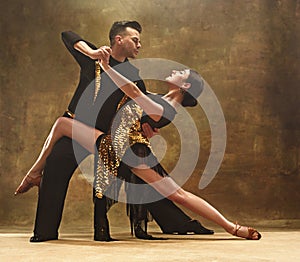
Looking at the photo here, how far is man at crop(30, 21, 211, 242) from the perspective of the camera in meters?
3.54

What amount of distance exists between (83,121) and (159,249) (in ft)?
3.40

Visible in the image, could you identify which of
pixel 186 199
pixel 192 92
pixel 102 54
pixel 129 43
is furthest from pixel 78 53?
pixel 186 199

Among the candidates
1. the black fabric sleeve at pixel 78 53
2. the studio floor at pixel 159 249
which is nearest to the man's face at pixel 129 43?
the black fabric sleeve at pixel 78 53

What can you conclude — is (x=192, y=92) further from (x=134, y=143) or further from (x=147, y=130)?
(x=134, y=143)

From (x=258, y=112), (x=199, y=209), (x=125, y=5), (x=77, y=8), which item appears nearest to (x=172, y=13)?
(x=125, y=5)

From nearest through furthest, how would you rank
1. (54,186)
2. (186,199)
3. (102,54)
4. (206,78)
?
(102,54), (54,186), (186,199), (206,78)

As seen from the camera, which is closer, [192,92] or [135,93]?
[135,93]

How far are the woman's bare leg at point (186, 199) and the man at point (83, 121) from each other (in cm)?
32

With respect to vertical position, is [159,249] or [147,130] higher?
[147,130]

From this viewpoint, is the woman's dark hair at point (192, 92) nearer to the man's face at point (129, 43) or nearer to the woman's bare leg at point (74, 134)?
the man's face at point (129, 43)

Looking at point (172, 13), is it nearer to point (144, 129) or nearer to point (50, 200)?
point (144, 129)

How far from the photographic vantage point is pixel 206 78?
5.45m

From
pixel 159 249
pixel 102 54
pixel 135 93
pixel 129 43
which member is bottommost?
pixel 159 249

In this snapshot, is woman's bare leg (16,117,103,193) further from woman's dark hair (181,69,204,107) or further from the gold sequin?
woman's dark hair (181,69,204,107)
